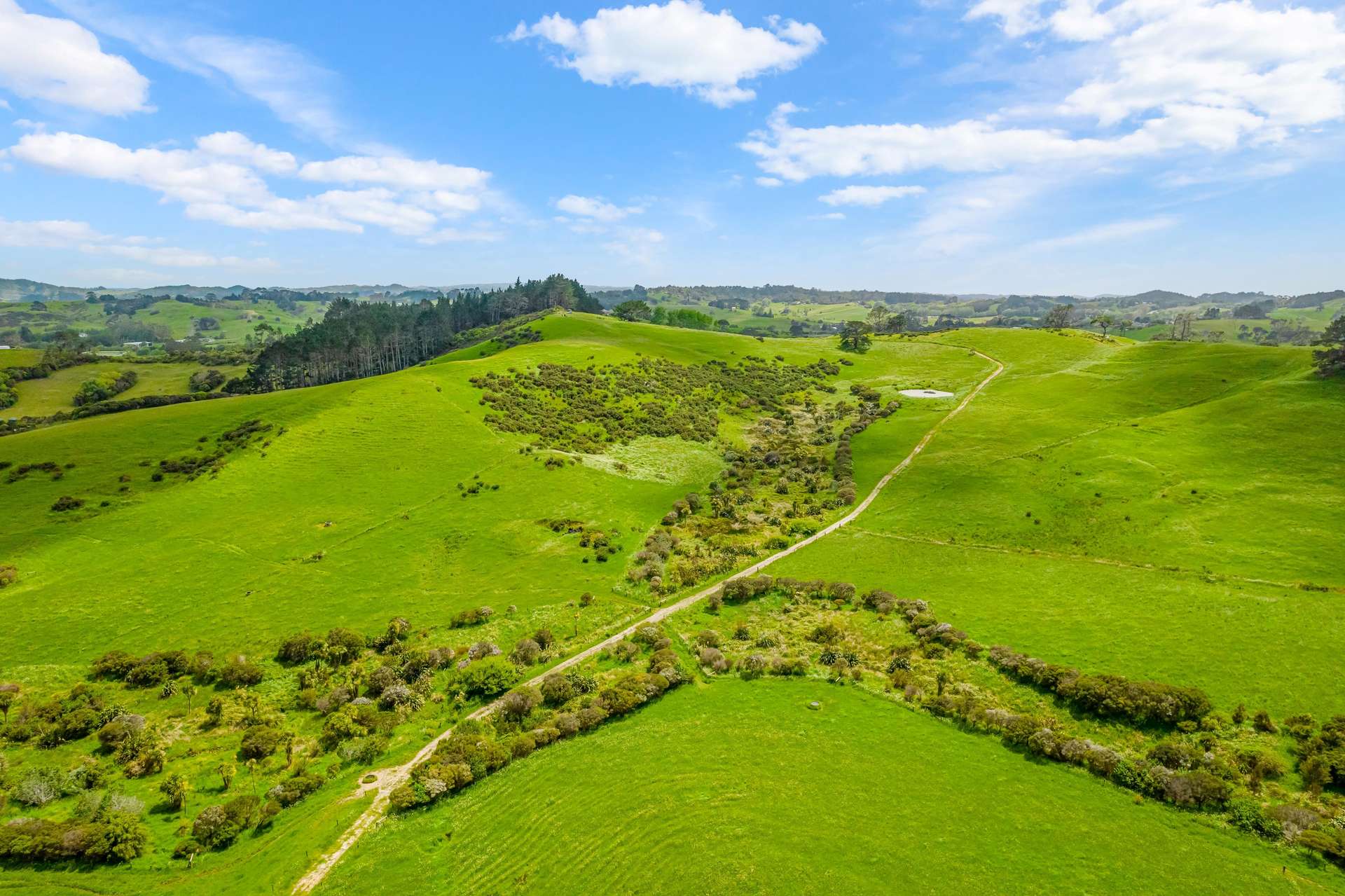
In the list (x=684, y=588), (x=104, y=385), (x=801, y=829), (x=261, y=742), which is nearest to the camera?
(x=801, y=829)

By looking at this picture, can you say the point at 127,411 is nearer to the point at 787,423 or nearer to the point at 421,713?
the point at 421,713

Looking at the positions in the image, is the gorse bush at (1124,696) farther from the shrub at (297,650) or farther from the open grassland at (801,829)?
the shrub at (297,650)

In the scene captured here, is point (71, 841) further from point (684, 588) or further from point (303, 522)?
point (684, 588)

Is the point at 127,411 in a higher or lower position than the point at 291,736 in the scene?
higher

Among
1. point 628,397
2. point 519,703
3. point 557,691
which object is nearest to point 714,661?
point 557,691

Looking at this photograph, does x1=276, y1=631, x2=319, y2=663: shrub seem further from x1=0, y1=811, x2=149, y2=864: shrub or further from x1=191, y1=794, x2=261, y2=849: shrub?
x1=0, y1=811, x2=149, y2=864: shrub

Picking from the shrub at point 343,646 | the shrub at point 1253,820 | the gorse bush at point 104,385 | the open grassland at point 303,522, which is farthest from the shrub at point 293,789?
the gorse bush at point 104,385

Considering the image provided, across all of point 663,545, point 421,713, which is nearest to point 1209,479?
point 663,545
